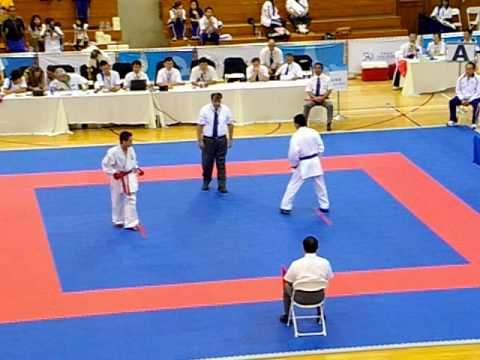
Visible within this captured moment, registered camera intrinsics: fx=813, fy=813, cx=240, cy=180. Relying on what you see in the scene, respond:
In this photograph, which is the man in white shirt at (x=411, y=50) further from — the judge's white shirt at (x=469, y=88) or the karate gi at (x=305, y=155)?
the karate gi at (x=305, y=155)

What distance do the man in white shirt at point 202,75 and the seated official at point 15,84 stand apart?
12.8 feet

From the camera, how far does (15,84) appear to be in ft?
60.9

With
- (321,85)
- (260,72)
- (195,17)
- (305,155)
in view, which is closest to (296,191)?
(305,155)

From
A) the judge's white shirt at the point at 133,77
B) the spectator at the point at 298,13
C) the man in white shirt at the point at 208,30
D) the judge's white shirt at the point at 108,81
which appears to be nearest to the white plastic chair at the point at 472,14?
the spectator at the point at 298,13

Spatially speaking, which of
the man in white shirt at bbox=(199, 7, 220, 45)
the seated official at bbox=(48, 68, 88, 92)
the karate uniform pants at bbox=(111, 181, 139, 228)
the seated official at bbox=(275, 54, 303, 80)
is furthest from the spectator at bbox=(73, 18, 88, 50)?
the karate uniform pants at bbox=(111, 181, 139, 228)

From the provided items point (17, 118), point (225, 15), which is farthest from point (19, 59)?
point (225, 15)

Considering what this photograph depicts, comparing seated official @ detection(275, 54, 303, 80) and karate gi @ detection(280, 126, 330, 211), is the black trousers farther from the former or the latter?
seated official @ detection(275, 54, 303, 80)

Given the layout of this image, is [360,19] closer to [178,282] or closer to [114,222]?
[114,222]

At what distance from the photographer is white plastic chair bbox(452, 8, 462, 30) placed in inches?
1114

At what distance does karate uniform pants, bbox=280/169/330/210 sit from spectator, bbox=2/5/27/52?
44.0 ft

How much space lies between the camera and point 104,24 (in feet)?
84.5

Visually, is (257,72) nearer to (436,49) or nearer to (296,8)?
(436,49)

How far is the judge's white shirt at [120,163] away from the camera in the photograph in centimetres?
1184

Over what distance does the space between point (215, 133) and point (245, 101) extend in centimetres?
519
